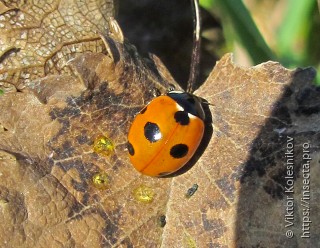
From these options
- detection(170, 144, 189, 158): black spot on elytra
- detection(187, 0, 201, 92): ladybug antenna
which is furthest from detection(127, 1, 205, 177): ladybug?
detection(187, 0, 201, 92): ladybug antenna

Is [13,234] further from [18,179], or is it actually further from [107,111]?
[107,111]

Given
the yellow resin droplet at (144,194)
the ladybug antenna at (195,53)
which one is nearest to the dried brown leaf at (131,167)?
the yellow resin droplet at (144,194)

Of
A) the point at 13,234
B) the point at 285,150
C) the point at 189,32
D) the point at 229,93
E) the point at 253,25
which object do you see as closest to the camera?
the point at 13,234

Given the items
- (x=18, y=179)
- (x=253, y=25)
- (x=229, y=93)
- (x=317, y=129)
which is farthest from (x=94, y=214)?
(x=253, y=25)

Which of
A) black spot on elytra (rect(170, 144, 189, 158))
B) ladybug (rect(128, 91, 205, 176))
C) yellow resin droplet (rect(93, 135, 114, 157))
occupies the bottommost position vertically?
black spot on elytra (rect(170, 144, 189, 158))

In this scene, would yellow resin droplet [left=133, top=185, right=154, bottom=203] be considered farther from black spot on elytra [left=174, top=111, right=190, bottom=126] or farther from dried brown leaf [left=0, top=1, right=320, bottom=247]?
black spot on elytra [left=174, top=111, right=190, bottom=126]

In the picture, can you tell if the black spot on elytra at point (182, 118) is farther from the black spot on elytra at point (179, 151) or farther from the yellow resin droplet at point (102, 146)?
the yellow resin droplet at point (102, 146)

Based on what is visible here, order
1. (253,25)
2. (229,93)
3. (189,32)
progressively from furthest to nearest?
1. (189,32)
2. (253,25)
3. (229,93)
